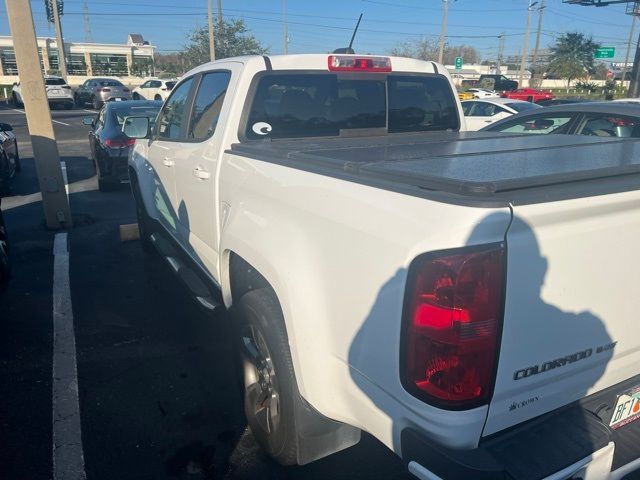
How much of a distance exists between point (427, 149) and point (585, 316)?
1.29 metres

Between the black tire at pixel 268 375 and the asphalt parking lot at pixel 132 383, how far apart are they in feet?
0.85

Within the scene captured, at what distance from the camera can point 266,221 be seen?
243 cm

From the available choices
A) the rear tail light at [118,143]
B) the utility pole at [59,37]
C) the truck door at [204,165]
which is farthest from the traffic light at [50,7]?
the truck door at [204,165]

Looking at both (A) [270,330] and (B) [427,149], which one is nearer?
(A) [270,330]

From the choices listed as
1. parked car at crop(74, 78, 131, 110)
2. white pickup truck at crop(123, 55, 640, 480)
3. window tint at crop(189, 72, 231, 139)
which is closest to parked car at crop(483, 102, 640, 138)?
white pickup truck at crop(123, 55, 640, 480)

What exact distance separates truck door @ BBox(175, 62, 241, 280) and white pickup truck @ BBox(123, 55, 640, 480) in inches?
21.9

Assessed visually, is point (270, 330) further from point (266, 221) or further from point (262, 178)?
point (262, 178)

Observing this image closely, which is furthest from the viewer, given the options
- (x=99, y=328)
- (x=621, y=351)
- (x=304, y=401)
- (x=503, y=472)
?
(x=99, y=328)

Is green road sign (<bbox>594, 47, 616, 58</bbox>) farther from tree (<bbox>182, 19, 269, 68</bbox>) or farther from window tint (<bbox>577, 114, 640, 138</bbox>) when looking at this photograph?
window tint (<bbox>577, 114, 640, 138</bbox>)

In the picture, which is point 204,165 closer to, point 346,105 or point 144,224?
point 346,105

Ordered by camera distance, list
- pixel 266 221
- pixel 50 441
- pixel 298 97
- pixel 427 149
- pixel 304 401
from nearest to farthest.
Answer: pixel 304 401, pixel 266 221, pixel 427 149, pixel 50 441, pixel 298 97

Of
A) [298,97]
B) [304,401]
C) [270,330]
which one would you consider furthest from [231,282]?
[298,97]

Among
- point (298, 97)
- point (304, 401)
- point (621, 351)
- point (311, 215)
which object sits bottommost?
point (304, 401)

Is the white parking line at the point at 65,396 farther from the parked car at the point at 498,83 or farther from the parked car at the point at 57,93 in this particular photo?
the parked car at the point at 498,83
